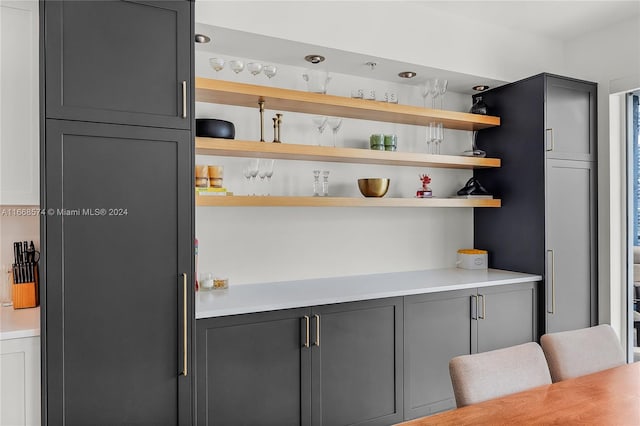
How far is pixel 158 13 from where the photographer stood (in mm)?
1977

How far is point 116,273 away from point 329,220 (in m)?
1.52

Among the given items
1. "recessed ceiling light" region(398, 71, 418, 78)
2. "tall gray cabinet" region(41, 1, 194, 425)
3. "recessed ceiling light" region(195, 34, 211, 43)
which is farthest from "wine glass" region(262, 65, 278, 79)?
"recessed ceiling light" region(398, 71, 418, 78)

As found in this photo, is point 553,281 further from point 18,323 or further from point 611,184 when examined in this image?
point 18,323

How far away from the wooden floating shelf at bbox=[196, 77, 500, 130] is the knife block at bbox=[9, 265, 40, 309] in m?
1.27

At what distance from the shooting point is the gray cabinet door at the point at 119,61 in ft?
5.91

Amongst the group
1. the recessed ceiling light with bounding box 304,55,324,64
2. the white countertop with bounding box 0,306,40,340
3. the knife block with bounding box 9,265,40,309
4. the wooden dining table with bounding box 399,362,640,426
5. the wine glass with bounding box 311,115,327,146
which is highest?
the recessed ceiling light with bounding box 304,55,324,64

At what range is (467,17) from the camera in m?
3.16

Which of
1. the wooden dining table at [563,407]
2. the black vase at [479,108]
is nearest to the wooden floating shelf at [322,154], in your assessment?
the black vase at [479,108]

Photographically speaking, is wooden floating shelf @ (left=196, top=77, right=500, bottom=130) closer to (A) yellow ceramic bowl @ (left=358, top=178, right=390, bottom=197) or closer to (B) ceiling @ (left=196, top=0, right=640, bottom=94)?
(B) ceiling @ (left=196, top=0, right=640, bottom=94)

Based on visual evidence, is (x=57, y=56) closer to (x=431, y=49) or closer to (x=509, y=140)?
(x=431, y=49)

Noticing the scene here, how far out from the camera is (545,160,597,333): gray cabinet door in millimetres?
3119

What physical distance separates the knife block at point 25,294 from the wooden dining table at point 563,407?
1.88 m

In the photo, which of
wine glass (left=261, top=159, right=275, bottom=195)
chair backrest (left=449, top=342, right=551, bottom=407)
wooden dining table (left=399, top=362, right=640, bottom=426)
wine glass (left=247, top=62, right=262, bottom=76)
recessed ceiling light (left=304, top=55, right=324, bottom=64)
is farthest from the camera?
recessed ceiling light (left=304, top=55, right=324, bottom=64)

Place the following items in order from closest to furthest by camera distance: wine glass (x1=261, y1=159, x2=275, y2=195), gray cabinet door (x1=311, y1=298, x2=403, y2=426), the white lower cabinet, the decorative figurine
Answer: the white lower cabinet, gray cabinet door (x1=311, y1=298, x2=403, y2=426), wine glass (x1=261, y1=159, x2=275, y2=195), the decorative figurine
